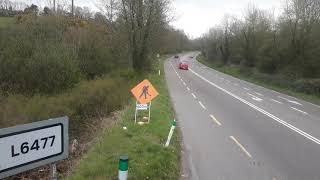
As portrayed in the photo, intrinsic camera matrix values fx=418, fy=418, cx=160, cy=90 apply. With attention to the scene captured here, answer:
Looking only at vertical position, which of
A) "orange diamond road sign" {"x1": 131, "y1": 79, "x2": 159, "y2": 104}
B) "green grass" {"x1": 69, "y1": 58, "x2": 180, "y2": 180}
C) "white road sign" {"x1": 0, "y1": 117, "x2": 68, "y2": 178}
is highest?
"white road sign" {"x1": 0, "y1": 117, "x2": 68, "y2": 178}

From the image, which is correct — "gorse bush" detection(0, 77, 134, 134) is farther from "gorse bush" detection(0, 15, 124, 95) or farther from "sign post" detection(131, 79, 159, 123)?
"sign post" detection(131, 79, 159, 123)

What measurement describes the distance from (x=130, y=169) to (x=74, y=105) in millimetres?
11544

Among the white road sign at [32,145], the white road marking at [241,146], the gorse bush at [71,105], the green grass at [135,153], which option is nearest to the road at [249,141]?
the white road marking at [241,146]

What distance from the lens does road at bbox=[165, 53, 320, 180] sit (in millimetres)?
11062

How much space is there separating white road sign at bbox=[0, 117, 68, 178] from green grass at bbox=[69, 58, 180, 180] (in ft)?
18.2

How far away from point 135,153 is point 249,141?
5.18 metres

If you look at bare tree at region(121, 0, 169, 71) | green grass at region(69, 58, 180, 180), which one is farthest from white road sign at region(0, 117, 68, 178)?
bare tree at region(121, 0, 169, 71)

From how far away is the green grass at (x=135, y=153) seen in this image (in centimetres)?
958

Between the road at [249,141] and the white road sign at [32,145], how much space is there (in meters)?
6.82

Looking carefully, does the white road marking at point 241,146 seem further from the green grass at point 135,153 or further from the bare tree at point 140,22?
the bare tree at point 140,22

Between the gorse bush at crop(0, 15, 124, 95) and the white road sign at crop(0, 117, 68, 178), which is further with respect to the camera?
the gorse bush at crop(0, 15, 124, 95)

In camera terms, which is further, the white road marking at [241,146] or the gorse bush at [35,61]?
the gorse bush at [35,61]

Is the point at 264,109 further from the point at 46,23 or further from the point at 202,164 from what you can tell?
the point at 46,23

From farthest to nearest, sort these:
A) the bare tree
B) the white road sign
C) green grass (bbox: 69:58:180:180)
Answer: the bare tree < green grass (bbox: 69:58:180:180) < the white road sign
